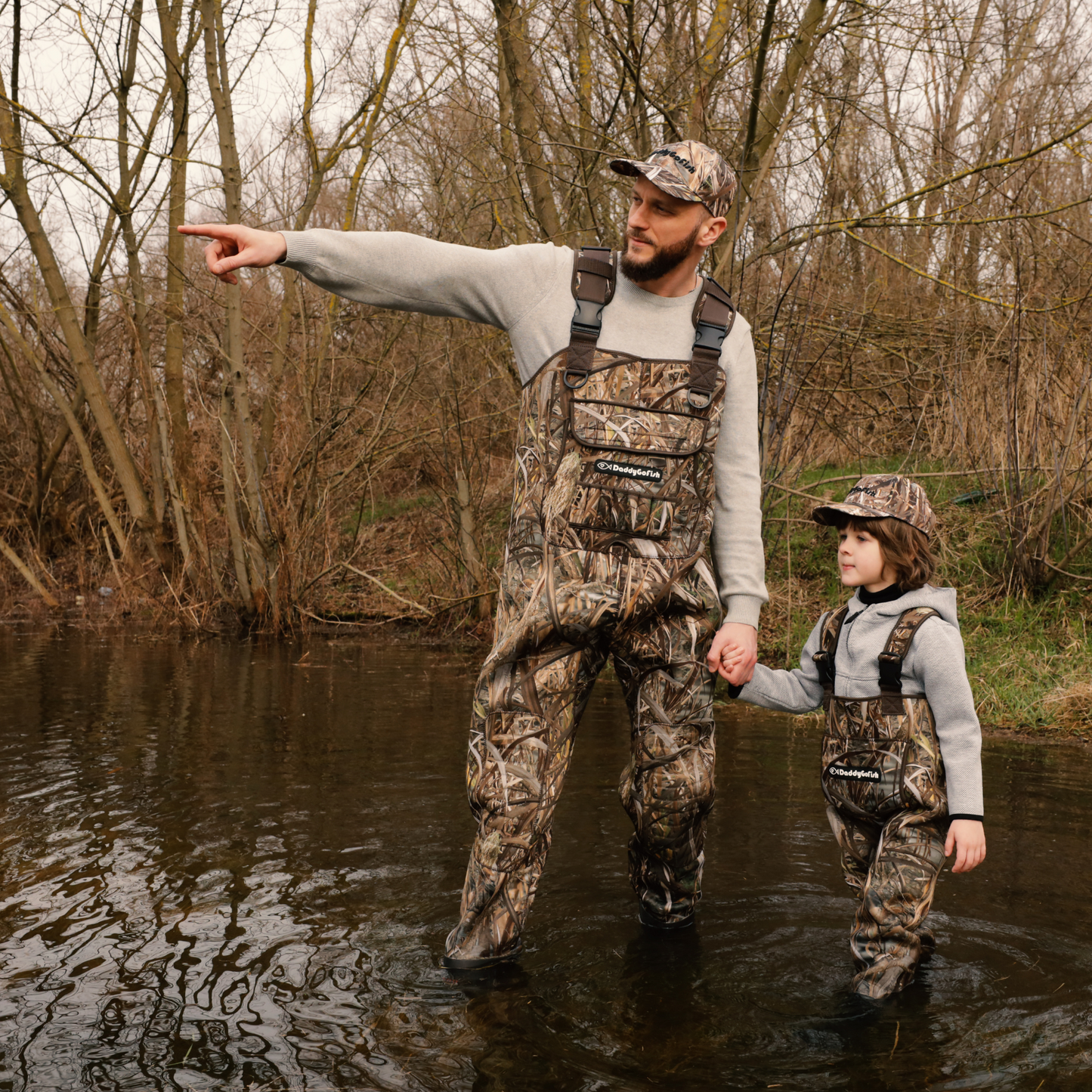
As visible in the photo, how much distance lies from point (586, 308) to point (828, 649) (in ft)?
4.03

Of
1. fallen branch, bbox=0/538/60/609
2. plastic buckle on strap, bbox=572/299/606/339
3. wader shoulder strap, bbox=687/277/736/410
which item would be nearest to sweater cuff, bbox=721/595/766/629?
wader shoulder strap, bbox=687/277/736/410

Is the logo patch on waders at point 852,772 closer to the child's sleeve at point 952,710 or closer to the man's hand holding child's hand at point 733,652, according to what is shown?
the child's sleeve at point 952,710

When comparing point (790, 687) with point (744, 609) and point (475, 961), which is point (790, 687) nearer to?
point (744, 609)

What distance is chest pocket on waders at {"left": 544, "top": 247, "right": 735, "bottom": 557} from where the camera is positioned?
10.7 ft

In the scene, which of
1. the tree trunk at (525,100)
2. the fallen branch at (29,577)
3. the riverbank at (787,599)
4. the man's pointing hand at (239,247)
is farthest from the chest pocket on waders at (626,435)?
the fallen branch at (29,577)

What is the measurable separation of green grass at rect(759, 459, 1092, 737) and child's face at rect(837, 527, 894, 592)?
11.2ft

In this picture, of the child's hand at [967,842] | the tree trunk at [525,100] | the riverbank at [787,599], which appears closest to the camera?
the child's hand at [967,842]

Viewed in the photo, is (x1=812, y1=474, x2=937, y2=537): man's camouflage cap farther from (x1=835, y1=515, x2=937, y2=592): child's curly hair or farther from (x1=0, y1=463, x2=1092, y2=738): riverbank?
(x1=0, y1=463, x2=1092, y2=738): riverbank

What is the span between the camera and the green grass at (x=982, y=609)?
762cm

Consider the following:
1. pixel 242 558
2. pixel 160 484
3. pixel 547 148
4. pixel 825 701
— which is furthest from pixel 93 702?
pixel 547 148

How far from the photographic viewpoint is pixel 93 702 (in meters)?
7.66

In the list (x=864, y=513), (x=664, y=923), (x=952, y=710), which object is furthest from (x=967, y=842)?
(x=664, y=923)

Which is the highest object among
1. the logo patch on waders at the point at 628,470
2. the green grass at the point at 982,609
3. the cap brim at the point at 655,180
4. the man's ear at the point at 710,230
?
the cap brim at the point at 655,180

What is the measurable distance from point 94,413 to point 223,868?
9046 mm
